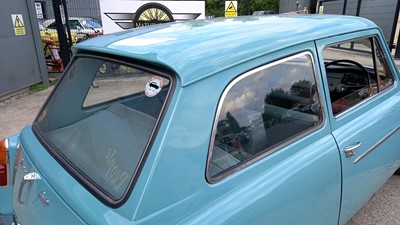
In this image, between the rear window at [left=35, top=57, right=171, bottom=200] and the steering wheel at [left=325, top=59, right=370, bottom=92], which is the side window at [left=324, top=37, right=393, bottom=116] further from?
the rear window at [left=35, top=57, right=171, bottom=200]

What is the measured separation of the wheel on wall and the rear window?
6529 mm

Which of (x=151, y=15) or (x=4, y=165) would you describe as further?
(x=151, y=15)

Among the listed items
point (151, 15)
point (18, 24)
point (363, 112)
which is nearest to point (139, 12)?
point (151, 15)

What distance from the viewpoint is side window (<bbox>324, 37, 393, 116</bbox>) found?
7.09 ft

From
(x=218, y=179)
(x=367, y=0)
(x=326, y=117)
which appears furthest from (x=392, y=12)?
(x=218, y=179)

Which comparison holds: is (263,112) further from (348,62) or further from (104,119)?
(348,62)

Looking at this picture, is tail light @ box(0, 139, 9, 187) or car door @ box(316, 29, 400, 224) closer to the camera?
car door @ box(316, 29, 400, 224)

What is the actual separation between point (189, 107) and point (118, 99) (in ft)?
3.37

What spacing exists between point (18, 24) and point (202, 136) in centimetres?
718

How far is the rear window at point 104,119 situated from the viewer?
1.25 metres

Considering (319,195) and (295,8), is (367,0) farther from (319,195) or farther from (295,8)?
(319,195)

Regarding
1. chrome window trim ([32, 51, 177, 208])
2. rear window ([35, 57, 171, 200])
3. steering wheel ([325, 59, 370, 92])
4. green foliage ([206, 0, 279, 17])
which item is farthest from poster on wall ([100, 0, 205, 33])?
green foliage ([206, 0, 279, 17])

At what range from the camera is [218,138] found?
132 cm

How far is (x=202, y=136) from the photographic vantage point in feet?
3.87
